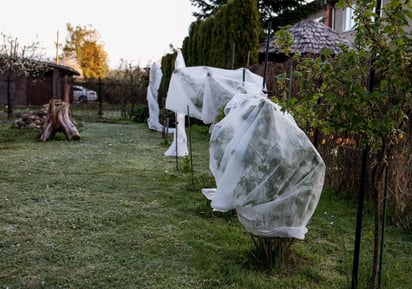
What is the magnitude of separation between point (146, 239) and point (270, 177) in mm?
1282

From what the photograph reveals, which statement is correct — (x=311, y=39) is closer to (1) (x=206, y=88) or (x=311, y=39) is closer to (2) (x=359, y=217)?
(1) (x=206, y=88)

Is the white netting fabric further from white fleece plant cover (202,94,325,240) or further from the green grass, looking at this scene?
white fleece plant cover (202,94,325,240)

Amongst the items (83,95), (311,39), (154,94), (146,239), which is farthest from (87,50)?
(146,239)

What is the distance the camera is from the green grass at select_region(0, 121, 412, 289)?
249 cm

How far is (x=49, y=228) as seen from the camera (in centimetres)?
330

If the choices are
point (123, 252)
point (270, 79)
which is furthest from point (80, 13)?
point (123, 252)

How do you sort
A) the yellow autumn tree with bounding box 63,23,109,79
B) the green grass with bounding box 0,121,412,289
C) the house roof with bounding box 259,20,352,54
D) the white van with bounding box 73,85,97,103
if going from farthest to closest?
the yellow autumn tree with bounding box 63,23,109,79 < the white van with bounding box 73,85,97,103 < the house roof with bounding box 259,20,352,54 < the green grass with bounding box 0,121,412,289

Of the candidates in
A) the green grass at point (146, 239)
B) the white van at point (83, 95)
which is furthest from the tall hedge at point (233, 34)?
the white van at point (83, 95)

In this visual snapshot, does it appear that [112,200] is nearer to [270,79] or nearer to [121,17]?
[270,79]

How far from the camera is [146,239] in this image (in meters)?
3.14

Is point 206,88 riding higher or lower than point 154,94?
lower

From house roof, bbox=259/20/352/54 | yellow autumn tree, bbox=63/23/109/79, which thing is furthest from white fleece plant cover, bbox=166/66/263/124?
yellow autumn tree, bbox=63/23/109/79

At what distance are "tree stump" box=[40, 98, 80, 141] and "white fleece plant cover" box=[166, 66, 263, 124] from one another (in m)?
4.39

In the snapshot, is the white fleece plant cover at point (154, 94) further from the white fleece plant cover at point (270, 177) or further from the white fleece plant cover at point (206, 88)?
the white fleece plant cover at point (270, 177)
